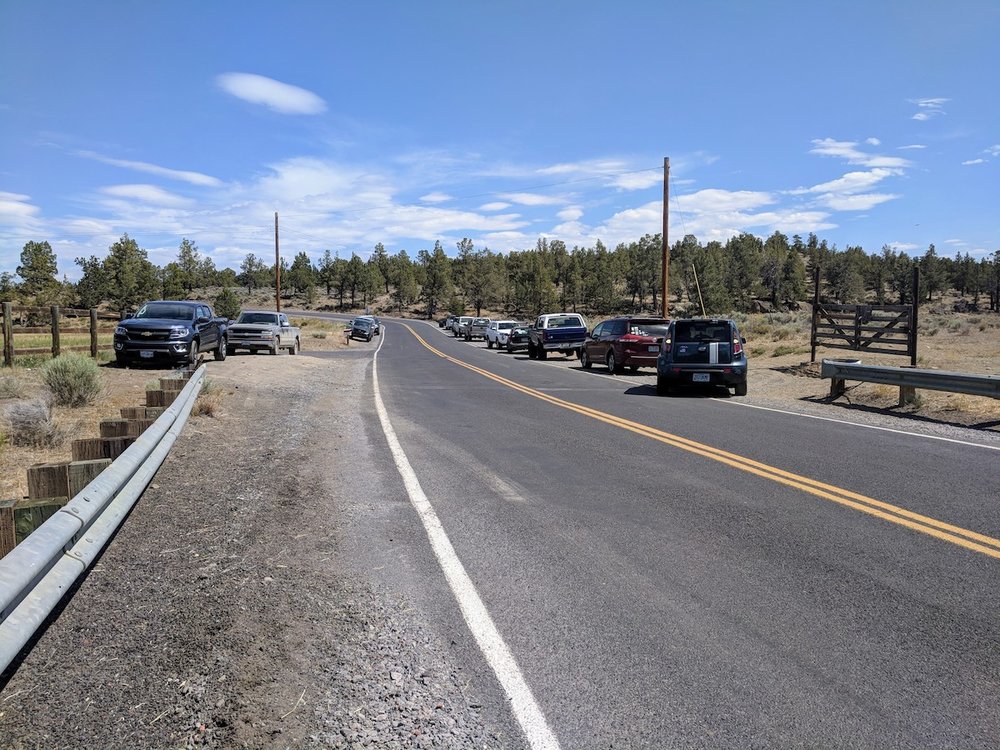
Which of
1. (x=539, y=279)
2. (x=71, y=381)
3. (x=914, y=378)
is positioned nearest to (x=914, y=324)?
(x=914, y=378)

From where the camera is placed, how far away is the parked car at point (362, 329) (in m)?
54.4

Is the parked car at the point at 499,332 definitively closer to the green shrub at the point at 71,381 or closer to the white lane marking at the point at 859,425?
the white lane marking at the point at 859,425

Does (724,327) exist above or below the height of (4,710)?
above

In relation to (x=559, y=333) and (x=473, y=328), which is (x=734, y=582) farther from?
(x=473, y=328)

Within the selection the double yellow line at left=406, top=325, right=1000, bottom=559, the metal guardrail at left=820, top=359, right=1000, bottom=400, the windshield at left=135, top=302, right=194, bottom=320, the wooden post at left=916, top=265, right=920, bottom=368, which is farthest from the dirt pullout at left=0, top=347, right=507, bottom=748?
the wooden post at left=916, top=265, right=920, bottom=368

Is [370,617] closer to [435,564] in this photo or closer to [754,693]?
[435,564]

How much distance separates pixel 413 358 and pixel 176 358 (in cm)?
1468

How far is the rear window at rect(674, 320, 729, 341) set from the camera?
55.6ft

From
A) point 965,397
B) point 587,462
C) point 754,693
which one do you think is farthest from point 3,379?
point 965,397

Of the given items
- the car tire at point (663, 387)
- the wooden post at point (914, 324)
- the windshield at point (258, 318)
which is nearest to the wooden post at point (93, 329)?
the windshield at point (258, 318)

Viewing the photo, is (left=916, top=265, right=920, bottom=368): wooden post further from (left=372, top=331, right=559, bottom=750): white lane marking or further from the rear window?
(left=372, top=331, right=559, bottom=750): white lane marking

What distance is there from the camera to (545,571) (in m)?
5.08

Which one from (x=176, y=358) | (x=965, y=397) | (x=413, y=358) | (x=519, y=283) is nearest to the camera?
(x=965, y=397)

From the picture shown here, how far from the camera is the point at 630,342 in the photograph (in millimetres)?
23469
